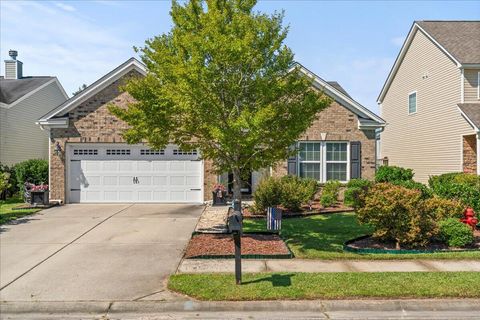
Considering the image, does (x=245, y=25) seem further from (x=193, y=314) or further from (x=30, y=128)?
(x=30, y=128)

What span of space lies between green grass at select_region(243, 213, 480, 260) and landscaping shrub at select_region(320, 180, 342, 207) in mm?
965

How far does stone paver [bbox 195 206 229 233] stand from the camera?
10.9 metres

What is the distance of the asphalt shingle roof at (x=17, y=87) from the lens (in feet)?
72.3

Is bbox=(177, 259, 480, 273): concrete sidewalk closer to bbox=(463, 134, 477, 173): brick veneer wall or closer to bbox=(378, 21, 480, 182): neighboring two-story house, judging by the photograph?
bbox=(378, 21, 480, 182): neighboring two-story house

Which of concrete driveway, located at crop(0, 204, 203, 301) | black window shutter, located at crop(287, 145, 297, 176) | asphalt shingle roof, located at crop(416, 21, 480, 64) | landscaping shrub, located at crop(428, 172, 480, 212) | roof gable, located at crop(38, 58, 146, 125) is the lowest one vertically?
concrete driveway, located at crop(0, 204, 203, 301)

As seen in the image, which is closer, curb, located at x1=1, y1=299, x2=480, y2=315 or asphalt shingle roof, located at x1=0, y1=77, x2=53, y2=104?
curb, located at x1=1, y1=299, x2=480, y2=315

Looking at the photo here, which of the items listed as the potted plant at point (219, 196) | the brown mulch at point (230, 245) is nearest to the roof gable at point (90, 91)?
the potted plant at point (219, 196)

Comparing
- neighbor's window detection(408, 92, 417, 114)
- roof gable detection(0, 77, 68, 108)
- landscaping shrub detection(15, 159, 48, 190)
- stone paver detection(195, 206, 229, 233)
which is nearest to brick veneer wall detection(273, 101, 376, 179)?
stone paver detection(195, 206, 229, 233)

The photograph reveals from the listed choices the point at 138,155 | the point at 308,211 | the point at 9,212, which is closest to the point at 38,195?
the point at 9,212

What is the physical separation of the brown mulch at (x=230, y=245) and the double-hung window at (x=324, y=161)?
737 cm

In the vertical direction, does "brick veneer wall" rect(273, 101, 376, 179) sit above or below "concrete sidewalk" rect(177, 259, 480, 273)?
above

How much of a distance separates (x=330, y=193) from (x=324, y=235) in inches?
202

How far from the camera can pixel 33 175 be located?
17594 mm

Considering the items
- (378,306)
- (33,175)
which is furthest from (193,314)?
(33,175)
